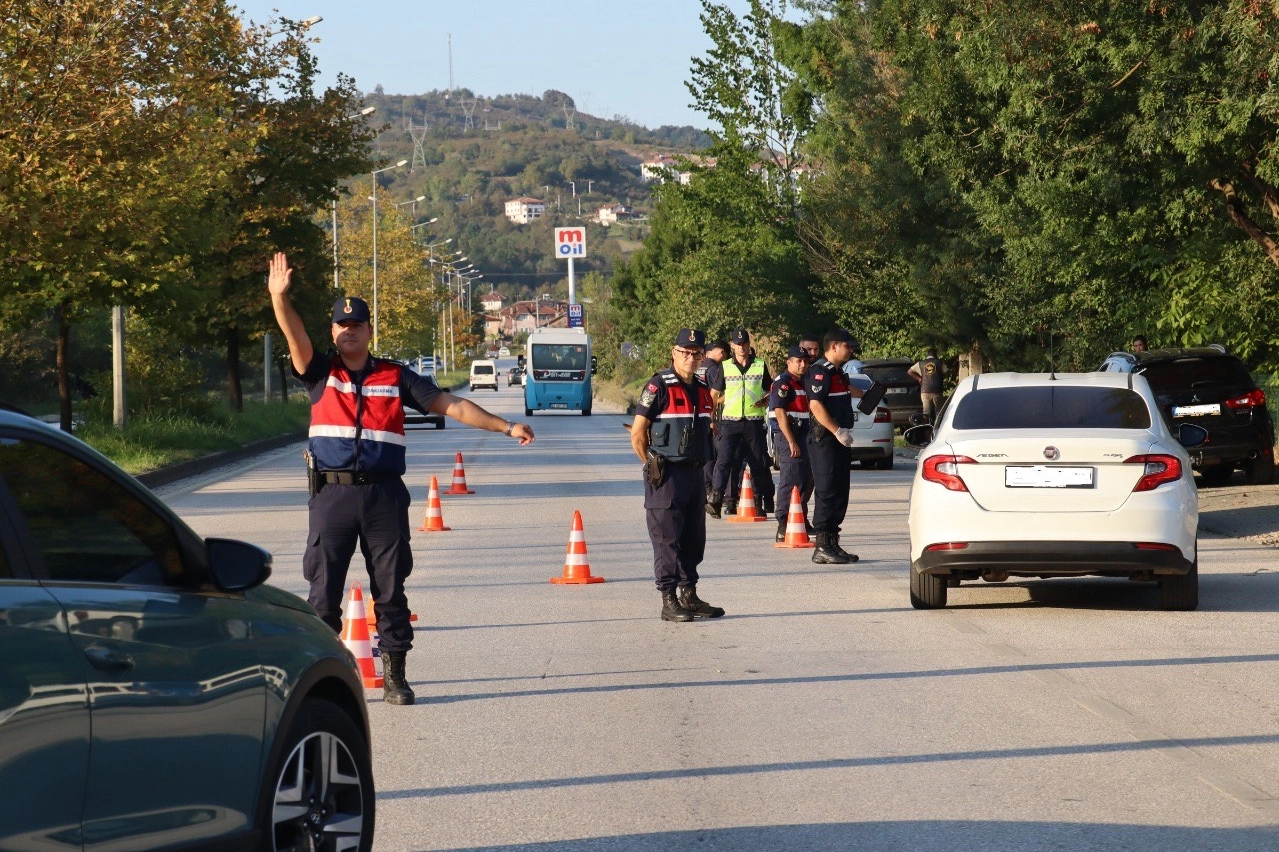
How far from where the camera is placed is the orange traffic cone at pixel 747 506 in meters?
19.1

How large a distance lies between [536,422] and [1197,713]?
45.7 meters

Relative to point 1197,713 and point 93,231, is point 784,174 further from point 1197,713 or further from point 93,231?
point 1197,713

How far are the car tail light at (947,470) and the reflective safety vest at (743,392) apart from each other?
6556 mm

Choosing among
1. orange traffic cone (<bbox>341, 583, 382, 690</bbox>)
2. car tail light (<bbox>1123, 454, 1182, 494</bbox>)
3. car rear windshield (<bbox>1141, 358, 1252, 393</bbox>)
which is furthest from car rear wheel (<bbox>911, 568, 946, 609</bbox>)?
car rear windshield (<bbox>1141, 358, 1252, 393</bbox>)

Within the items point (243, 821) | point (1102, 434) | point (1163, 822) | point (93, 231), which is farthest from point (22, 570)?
point (93, 231)

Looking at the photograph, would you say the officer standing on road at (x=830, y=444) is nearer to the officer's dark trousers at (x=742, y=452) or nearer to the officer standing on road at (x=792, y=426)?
the officer standing on road at (x=792, y=426)

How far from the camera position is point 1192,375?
2119 centimetres

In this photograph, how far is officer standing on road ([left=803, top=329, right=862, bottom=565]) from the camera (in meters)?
14.6

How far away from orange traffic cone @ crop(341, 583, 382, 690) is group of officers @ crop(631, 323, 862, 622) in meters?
2.62

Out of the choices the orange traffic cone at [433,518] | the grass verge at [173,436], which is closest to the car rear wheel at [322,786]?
the orange traffic cone at [433,518]

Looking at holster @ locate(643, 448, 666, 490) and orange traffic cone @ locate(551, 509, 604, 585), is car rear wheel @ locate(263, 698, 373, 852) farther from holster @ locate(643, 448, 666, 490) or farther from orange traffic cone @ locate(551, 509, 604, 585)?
orange traffic cone @ locate(551, 509, 604, 585)

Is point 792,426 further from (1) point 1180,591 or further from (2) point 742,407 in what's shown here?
(1) point 1180,591

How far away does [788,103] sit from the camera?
162ft

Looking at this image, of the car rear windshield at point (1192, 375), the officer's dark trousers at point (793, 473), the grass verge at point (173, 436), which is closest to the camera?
the officer's dark trousers at point (793, 473)
